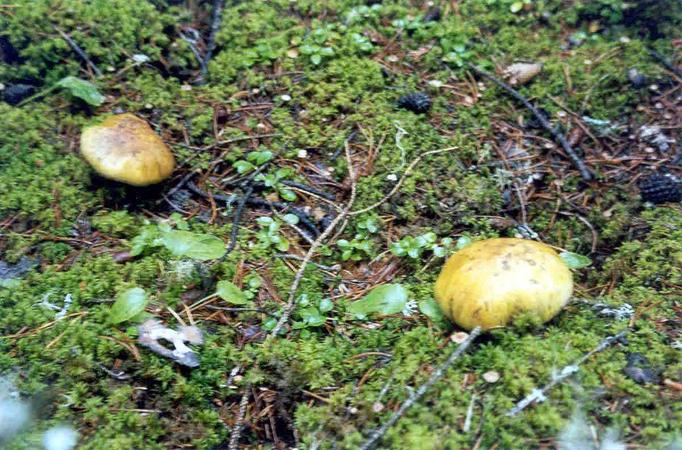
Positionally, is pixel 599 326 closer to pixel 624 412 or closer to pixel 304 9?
pixel 624 412

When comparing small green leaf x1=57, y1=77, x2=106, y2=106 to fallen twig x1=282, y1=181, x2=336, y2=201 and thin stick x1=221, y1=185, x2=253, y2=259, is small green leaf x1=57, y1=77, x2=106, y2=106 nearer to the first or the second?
thin stick x1=221, y1=185, x2=253, y2=259

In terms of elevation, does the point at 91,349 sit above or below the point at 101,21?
below

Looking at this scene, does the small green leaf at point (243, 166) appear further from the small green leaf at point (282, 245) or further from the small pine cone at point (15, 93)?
the small pine cone at point (15, 93)

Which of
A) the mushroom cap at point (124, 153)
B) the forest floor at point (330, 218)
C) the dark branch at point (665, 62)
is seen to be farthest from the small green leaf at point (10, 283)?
the dark branch at point (665, 62)

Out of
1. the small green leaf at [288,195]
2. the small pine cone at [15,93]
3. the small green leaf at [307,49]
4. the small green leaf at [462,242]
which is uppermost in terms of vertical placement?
the small green leaf at [307,49]

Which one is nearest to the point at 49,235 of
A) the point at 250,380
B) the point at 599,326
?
the point at 250,380

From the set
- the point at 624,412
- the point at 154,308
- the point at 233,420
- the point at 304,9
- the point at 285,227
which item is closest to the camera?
the point at 624,412

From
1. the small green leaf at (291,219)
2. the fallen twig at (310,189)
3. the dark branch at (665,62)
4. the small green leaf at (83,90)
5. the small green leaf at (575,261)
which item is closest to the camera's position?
the small green leaf at (575,261)
